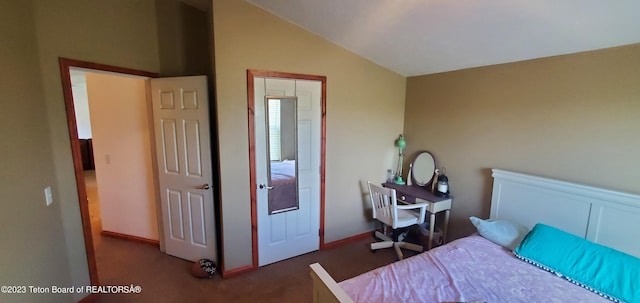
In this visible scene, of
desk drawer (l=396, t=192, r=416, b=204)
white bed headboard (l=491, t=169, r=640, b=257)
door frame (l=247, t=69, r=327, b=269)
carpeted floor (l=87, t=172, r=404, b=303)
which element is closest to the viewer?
white bed headboard (l=491, t=169, r=640, b=257)

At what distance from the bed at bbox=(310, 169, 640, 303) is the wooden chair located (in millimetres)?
701

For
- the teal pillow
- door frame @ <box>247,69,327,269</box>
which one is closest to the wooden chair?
door frame @ <box>247,69,327,269</box>

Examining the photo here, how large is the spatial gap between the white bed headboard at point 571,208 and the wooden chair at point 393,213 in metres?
0.74

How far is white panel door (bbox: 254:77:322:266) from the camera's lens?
8.71ft

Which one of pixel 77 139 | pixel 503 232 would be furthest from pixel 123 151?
pixel 503 232

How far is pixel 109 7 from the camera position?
230cm

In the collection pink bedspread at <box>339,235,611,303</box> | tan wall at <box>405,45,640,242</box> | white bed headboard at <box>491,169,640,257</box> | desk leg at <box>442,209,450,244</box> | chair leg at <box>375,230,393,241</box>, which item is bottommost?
chair leg at <box>375,230,393,241</box>

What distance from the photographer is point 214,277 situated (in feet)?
8.70

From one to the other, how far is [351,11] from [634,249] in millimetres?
2648

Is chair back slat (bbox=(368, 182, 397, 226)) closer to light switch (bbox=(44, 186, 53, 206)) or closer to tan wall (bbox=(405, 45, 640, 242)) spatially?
tan wall (bbox=(405, 45, 640, 242))

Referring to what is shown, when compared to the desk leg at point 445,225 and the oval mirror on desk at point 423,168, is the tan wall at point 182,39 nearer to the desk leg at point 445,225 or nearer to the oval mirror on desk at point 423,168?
the oval mirror on desk at point 423,168

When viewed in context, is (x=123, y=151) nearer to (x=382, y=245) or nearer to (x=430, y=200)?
(x=382, y=245)

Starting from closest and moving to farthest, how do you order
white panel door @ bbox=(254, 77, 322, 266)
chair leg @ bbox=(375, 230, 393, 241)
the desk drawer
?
white panel door @ bbox=(254, 77, 322, 266)
the desk drawer
chair leg @ bbox=(375, 230, 393, 241)

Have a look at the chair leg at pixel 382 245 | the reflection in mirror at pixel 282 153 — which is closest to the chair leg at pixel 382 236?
the chair leg at pixel 382 245
